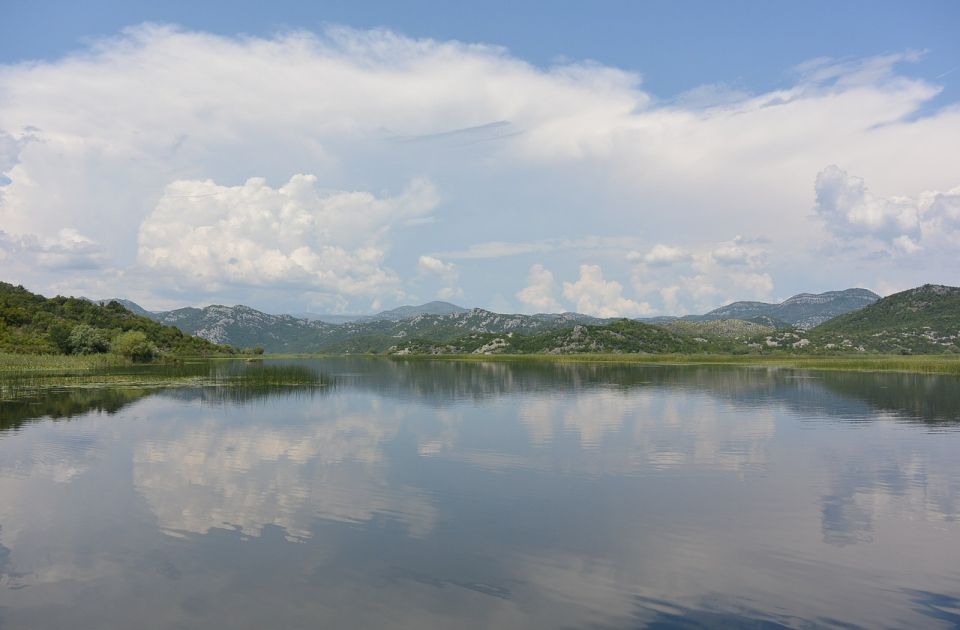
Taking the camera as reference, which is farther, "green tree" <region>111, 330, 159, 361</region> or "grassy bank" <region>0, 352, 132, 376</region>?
"green tree" <region>111, 330, 159, 361</region>

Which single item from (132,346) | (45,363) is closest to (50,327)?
(132,346)

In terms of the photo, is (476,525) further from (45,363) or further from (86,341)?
(86,341)

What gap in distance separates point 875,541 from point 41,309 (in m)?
207

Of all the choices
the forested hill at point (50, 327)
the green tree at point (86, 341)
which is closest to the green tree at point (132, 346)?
the forested hill at point (50, 327)

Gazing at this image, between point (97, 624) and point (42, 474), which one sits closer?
point (97, 624)

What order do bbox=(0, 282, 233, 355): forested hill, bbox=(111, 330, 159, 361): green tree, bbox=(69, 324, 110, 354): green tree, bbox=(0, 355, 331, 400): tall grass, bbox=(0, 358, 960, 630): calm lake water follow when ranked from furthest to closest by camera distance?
bbox=(111, 330, 159, 361): green tree
bbox=(69, 324, 110, 354): green tree
bbox=(0, 282, 233, 355): forested hill
bbox=(0, 355, 331, 400): tall grass
bbox=(0, 358, 960, 630): calm lake water

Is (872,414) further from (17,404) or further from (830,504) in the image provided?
(17,404)

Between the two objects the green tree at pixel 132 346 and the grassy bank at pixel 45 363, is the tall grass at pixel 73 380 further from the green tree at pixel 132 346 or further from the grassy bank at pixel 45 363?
the green tree at pixel 132 346

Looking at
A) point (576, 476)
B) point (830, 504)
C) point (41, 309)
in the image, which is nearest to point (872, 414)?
point (830, 504)

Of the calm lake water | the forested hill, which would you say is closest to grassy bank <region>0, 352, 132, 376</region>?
the forested hill

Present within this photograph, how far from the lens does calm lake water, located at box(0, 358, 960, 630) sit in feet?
53.7

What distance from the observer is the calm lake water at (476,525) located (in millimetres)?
16375

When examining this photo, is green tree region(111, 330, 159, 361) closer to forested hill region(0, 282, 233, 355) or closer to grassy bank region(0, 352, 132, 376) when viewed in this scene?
forested hill region(0, 282, 233, 355)

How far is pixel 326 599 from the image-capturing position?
16.6 m
